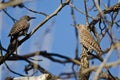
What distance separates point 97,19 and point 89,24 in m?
0.21

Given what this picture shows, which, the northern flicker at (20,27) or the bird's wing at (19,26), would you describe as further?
the bird's wing at (19,26)

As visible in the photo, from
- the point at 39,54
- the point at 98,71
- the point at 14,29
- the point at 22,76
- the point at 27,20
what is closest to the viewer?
the point at 98,71

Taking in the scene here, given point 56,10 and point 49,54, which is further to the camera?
point 56,10

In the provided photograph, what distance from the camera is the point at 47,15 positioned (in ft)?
12.1

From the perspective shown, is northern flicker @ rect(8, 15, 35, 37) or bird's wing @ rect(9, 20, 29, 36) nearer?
northern flicker @ rect(8, 15, 35, 37)

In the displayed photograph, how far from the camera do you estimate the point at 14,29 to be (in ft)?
20.5

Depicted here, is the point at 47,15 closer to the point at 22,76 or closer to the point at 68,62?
the point at 22,76

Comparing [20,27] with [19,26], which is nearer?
[20,27]

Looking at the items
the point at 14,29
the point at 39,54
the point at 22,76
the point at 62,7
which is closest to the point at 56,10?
the point at 62,7

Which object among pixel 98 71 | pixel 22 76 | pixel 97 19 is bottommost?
pixel 22 76

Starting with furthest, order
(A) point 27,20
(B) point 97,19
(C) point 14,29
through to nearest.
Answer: (A) point 27,20 < (C) point 14,29 < (B) point 97,19

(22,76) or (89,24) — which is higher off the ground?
(89,24)

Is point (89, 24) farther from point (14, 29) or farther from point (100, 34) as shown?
point (14, 29)

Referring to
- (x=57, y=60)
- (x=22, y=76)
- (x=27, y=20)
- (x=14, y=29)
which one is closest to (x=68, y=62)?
(x=57, y=60)
